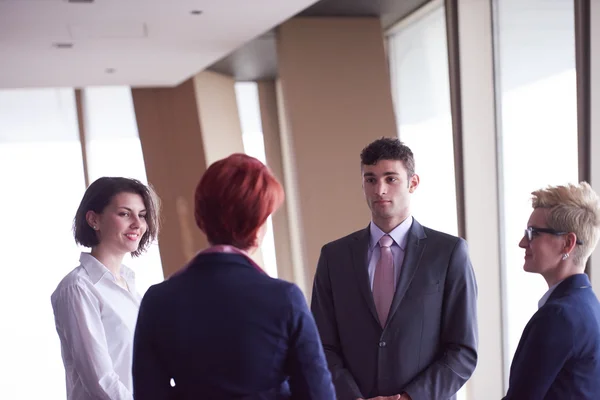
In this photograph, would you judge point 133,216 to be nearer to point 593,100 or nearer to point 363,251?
point 363,251

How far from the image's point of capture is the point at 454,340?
2521 mm

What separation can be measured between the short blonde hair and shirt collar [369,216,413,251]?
1.98ft

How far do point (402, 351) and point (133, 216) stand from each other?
119cm

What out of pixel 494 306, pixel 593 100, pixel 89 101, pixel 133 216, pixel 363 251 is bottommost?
pixel 494 306

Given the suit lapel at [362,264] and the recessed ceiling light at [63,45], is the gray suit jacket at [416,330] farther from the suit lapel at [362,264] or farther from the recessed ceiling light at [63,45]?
the recessed ceiling light at [63,45]

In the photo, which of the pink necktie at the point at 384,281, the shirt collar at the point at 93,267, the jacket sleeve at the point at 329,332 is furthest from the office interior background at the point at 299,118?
the shirt collar at the point at 93,267

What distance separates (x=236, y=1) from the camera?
203 inches

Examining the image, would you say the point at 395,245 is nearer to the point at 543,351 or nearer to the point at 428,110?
the point at 543,351

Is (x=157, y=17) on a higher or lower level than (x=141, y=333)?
higher

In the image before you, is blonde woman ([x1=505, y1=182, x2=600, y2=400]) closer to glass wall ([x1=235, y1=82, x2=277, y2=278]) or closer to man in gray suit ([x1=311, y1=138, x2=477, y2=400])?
man in gray suit ([x1=311, y1=138, x2=477, y2=400])

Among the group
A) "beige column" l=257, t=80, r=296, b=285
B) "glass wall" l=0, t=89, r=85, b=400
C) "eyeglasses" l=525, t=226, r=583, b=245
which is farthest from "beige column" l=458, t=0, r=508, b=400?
"glass wall" l=0, t=89, r=85, b=400

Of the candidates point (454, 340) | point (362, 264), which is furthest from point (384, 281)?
point (454, 340)

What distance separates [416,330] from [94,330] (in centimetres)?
118

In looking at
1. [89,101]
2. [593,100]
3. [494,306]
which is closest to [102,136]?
Result: [89,101]
